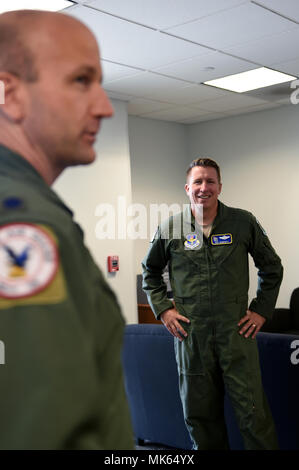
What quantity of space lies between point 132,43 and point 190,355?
224 cm

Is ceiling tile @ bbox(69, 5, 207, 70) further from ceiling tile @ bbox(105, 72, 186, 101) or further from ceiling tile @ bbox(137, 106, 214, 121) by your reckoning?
ceiling tile @ bbox(137, 106, 214, 121)

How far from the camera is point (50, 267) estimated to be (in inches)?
21.8

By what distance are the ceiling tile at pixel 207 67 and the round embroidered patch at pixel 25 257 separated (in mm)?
3900

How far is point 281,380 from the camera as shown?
272cm

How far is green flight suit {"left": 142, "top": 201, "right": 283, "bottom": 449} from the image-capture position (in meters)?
2.62

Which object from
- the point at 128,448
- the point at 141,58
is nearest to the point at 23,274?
the point at 128,448

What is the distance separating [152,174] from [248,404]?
4314mm

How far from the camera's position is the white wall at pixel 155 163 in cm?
636

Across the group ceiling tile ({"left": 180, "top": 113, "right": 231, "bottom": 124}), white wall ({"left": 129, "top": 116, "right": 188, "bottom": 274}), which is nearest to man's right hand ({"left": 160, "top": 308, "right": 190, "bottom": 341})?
white wall ({"left": 129, "top": 116, "right": 188, "bottom": 274})

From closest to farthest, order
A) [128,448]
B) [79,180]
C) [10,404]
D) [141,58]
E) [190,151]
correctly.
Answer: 1. [10,404]
2. [128,448]
3. [141,58]
4. [79,180]
5. [190,151]

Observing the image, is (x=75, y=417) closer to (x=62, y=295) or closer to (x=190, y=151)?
(x=62, y=295)

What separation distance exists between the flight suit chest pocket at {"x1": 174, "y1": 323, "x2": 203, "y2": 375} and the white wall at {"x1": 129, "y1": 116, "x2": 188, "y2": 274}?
342 cm

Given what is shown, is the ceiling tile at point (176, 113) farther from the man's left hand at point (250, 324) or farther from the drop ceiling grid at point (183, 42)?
the man's left hand at point (250, 324)

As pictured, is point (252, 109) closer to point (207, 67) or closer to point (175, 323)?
point (207, 67)
